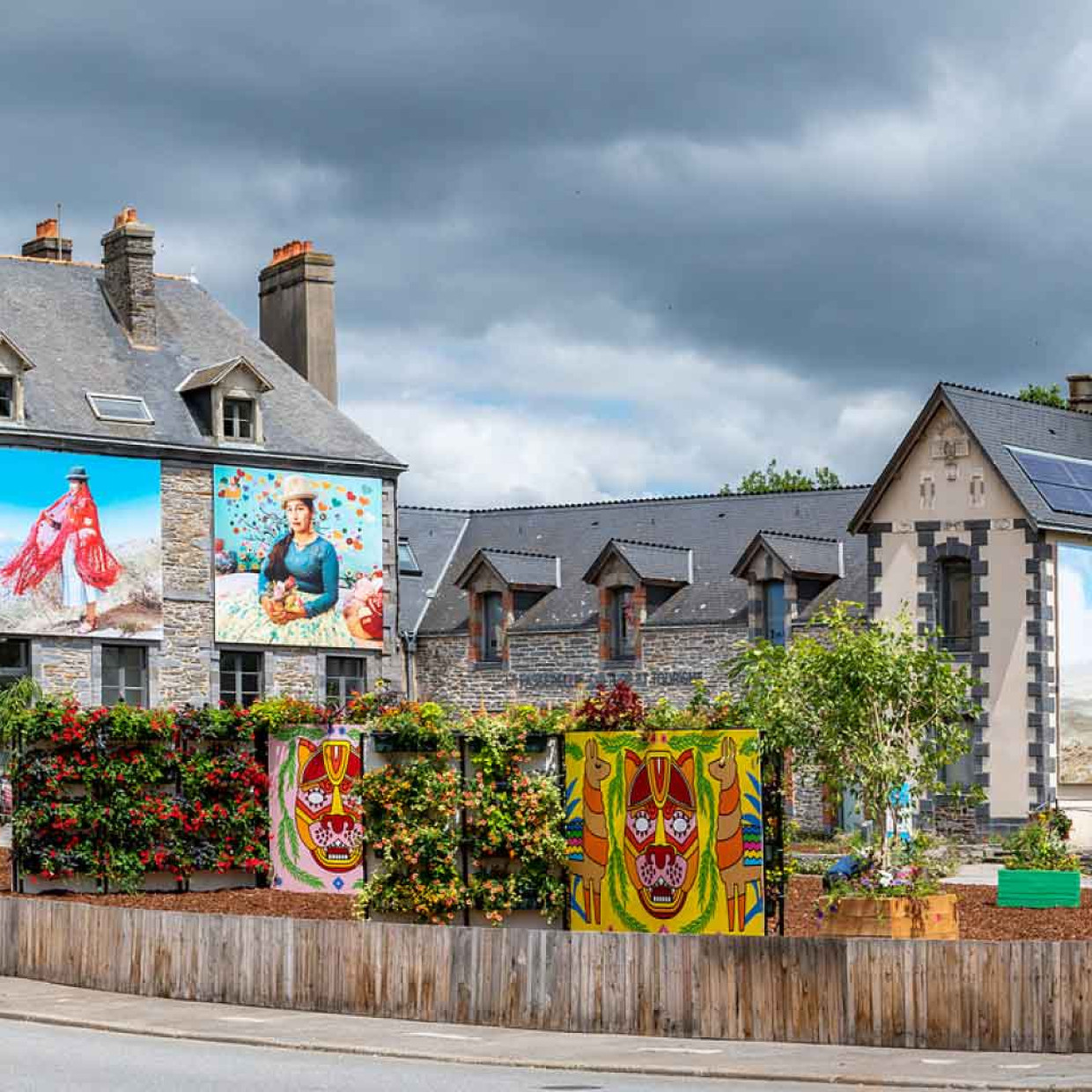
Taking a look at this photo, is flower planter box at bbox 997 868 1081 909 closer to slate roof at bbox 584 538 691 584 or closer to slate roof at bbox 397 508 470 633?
slate roof at bbox 584 538 691 584

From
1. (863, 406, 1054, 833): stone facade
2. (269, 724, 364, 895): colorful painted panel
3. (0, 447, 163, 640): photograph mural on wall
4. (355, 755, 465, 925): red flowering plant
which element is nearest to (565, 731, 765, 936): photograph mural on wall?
(355, 755, 465, 925): red flowering plant

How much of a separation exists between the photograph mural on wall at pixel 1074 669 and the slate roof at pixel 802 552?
6781 millimetres

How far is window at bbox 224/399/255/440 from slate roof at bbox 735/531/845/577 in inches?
424

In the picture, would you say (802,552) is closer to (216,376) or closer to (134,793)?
(216,376)

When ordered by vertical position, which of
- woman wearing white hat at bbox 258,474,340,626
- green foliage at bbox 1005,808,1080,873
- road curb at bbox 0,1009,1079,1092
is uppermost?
woman wearing white hat at bbox 258,474,340,626

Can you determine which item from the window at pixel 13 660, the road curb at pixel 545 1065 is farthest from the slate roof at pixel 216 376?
the road curb at pixel 545 1065

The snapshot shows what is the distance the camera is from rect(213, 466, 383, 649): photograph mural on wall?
4553 centimetres

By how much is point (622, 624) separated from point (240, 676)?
858 centimetres

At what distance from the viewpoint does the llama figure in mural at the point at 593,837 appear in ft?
74.7

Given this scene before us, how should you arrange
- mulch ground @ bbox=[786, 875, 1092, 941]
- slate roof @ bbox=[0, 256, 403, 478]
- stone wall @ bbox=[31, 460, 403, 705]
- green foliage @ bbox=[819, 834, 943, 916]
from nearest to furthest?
1. green foliage @ bbox=[819, 834, 943, 916]
2. mulch ground @ bbox=[786, 875, 1092, 941]
3. stone wall @ bbox=[31, 460, 403, 705]
4. slate roof @ bbox=[0, 256, 403, 478]

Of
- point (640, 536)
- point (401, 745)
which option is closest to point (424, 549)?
A: point (640, 536)

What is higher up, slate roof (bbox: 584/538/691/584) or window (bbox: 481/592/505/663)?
slate roof (bbox: 584/538/691/584)

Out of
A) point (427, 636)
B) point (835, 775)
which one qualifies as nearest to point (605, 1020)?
point (835, 775)

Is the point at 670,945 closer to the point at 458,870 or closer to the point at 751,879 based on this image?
the point at 751,879
